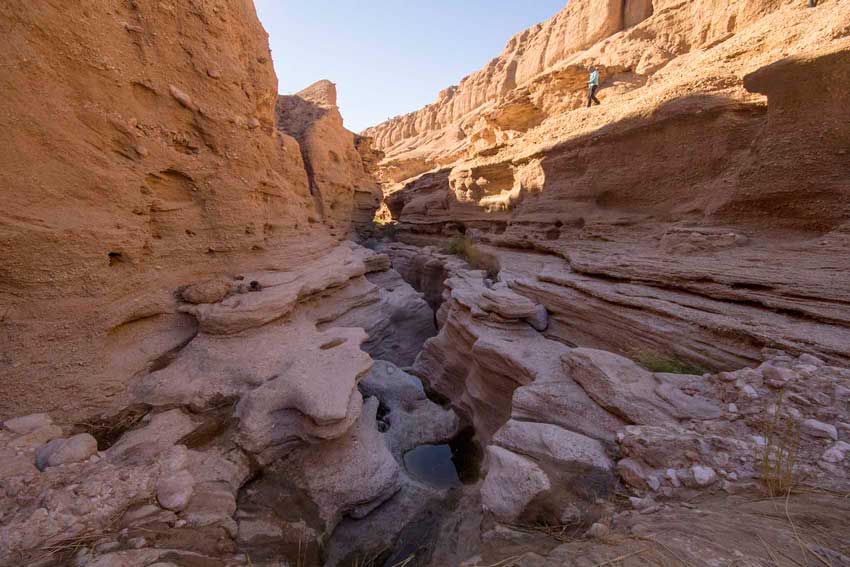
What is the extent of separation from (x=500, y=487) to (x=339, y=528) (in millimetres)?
2193

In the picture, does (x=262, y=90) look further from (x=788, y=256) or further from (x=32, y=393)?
(x=788, y=256)

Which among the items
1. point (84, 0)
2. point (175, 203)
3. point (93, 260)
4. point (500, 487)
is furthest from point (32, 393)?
point (500, 487)


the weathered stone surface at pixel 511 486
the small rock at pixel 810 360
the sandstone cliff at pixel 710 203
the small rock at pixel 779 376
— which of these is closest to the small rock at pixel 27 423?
the weathered stone surface at pixel 511 486

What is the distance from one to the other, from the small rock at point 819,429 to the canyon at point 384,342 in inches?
0.5

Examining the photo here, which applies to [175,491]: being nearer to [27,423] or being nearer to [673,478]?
[27,423]

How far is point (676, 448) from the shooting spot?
2.11 meters

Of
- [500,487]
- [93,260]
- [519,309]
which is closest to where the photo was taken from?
[500,487]

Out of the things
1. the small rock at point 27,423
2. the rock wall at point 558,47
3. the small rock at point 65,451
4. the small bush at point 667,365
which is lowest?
the small bush at point 667,365

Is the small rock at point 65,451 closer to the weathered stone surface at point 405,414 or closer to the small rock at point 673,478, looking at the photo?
the weathered stone surface at point 405,414

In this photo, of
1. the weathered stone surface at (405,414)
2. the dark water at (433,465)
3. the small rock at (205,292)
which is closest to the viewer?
the dark water at (433,465)

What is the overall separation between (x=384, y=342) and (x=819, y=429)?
6.74 metres

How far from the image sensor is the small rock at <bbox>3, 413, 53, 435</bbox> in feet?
9.39

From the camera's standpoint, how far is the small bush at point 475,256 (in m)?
8.59

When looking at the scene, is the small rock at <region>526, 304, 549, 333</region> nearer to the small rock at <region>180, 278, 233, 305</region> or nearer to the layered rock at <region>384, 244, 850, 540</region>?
the layered rock at <region>384, 244, 850, 540</region>
